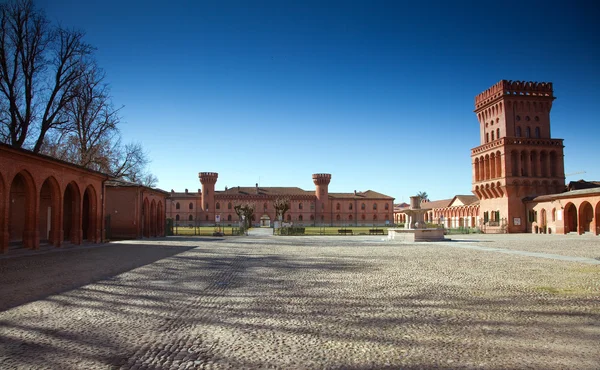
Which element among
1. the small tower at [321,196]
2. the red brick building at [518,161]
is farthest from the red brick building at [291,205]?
→ the red brick building at [518,161]

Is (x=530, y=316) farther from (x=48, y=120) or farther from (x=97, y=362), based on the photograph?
(x=48, y=120)

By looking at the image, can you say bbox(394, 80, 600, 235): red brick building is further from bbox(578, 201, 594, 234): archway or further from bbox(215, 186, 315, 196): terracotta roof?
bbox(215, 186, 315, 196): terracotta roof

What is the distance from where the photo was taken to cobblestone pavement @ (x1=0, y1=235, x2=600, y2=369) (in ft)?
14.6

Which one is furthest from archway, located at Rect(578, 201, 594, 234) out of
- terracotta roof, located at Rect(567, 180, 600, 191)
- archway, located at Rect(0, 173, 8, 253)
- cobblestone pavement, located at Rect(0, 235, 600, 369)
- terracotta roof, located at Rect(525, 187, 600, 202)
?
archway, located at Rect(0, 173, 8, 253)

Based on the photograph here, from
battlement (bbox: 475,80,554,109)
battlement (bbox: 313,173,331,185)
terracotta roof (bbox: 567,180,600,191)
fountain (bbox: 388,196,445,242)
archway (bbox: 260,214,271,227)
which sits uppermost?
battlement (bbox: 475,80,554,109)

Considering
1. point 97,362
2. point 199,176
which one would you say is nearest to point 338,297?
point 97,362

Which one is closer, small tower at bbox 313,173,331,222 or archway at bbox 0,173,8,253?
archway at bbox 0,173,8,253

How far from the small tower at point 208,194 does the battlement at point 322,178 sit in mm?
21189

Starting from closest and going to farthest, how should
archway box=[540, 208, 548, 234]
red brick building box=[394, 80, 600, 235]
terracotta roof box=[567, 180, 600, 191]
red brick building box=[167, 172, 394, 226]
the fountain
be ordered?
the fountain
archway box=[540, 208, 548, 234]
red brick building box=[394, 80, 600, 235]
terracotta roof box=[567, 180, 600, 191]
red brick building box=[167, 172, 394, 226]

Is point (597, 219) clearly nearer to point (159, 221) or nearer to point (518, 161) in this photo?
point (518, 161)

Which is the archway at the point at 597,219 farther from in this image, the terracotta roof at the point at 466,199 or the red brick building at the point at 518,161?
the terracotta roof at the point at 466,199

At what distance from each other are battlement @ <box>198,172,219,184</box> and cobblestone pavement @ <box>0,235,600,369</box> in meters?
77.2

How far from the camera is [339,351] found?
467cm

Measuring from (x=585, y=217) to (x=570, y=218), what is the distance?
4.63ft
